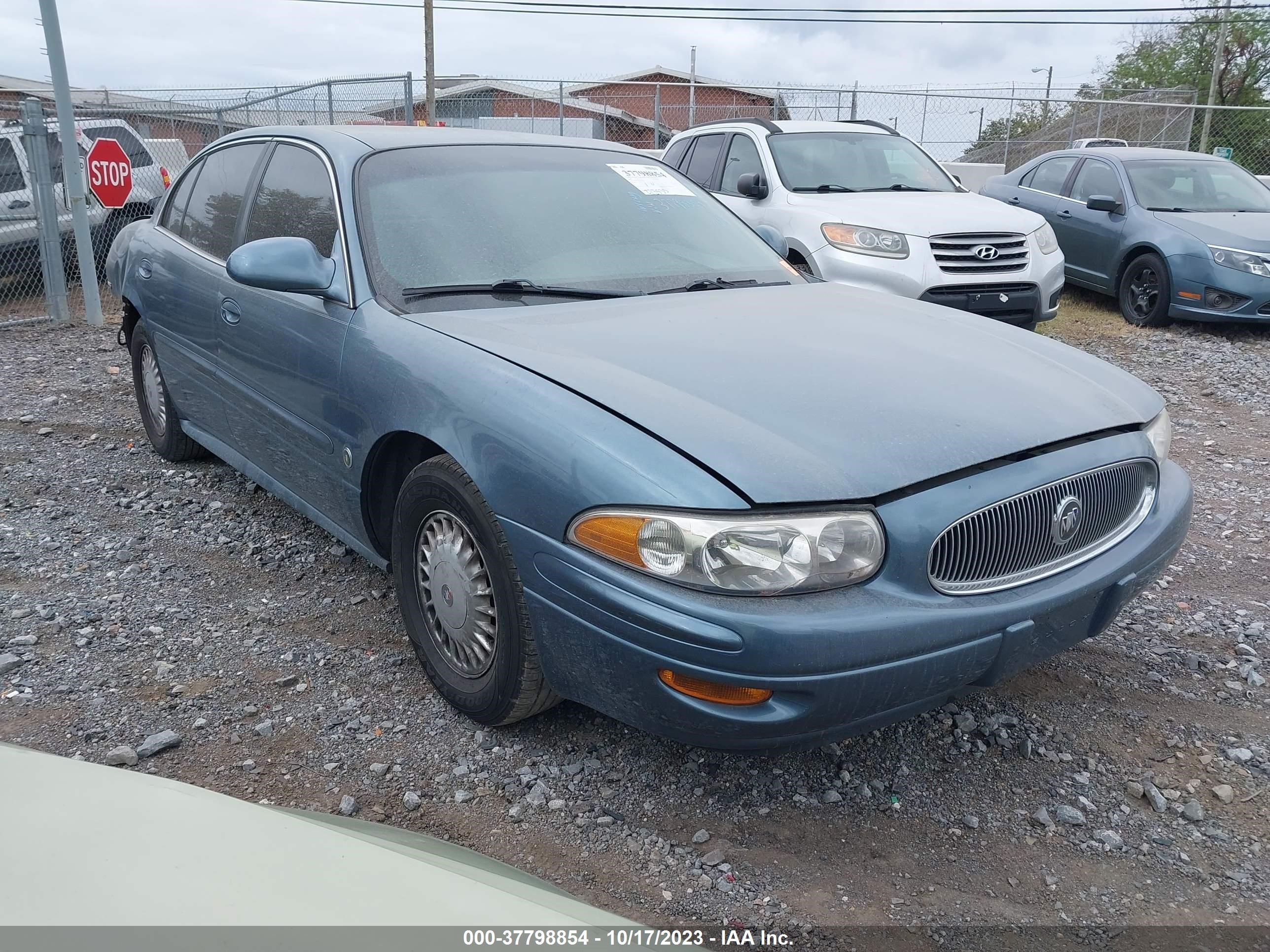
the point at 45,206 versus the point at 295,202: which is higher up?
the point at 295,202

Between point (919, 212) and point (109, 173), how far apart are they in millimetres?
7043

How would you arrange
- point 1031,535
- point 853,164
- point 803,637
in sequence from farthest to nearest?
point 853,164
point 1031,535
point 803,637

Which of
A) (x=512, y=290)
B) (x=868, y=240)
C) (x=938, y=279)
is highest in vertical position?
(x=512, y=290)

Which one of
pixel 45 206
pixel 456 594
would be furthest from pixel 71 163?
pixel 456 594

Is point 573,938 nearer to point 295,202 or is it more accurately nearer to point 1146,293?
point 295,202

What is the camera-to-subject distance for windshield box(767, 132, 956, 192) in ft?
26.1

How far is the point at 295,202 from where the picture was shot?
359cm

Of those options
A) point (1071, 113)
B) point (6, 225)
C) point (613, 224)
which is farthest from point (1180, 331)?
point (1071, 113)

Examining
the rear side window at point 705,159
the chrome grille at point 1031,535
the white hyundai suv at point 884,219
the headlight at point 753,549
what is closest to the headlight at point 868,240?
the white hyundai suv at point 884,219

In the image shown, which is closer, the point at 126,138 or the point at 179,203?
the point at 179,203

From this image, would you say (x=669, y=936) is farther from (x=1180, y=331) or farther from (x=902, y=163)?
(x=1180, y=331)

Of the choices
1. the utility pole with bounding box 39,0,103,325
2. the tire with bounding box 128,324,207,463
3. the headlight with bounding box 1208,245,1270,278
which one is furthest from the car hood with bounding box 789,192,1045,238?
the utility pole with bounding box 39,0,103,325

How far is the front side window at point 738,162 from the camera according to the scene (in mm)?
8211

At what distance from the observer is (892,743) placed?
9.18 ft
